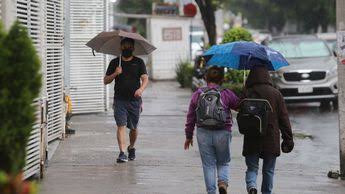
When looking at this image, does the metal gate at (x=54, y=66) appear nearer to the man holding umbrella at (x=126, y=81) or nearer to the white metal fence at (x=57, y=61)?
the white metal fence at (x=57, y=61)

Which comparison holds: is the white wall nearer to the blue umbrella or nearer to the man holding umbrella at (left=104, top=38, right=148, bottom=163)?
the man holding umbrella at (left=104, top=38, right=148, bottom=163)

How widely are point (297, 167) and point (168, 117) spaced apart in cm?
662

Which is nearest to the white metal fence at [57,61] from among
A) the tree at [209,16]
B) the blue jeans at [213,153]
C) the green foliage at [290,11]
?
the blue jeans at [213,153]

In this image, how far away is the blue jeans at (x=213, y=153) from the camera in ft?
26.3

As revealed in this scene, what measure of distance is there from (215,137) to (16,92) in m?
3.48

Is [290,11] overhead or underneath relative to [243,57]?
overhead

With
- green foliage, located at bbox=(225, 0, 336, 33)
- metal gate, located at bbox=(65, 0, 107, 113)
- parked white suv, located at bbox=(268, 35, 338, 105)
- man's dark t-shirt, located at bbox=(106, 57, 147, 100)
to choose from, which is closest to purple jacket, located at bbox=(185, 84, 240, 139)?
man's dark t-shirt, located at bbox=(106, 57, 147, 100)

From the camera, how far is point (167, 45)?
31.3m

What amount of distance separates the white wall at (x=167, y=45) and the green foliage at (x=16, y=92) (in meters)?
26.1

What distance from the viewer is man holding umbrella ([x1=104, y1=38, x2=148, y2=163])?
10.7m

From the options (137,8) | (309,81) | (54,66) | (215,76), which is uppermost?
(137,8)

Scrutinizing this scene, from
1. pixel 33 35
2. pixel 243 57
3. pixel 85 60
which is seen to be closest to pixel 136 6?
pixel 85 60

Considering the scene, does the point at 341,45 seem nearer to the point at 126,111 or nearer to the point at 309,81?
the point at 126,111

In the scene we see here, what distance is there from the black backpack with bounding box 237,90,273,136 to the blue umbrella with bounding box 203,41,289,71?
0.51 metres
